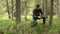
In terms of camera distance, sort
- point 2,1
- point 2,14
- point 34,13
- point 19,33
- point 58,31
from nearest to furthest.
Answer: point 19,33 < point 58,31 < point 34,13 < point 2,14 < point 2,1

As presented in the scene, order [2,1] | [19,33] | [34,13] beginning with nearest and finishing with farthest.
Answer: [19,33]
[34,13]
[2,1]

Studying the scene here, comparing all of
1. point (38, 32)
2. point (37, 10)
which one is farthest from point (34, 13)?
point (38, 32)

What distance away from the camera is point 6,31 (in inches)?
326

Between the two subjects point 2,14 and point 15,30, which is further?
point 2,14

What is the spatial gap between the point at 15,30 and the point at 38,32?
39.0 inches

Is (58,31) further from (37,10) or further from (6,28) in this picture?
(37,10)

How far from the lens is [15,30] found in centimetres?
843

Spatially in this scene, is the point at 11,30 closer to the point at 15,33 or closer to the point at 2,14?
the point at 15,33

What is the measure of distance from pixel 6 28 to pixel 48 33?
6.02 ft

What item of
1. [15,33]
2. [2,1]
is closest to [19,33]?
[15,33]

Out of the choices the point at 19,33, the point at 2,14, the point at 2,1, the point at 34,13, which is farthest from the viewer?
the point at 2,1

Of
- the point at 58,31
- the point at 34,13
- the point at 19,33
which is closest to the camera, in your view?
the point at 19,33

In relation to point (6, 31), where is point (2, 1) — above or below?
above

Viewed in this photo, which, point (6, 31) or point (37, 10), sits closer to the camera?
point (6, 31)
